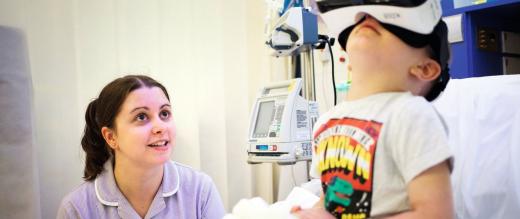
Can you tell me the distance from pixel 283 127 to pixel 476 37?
2.56 ft

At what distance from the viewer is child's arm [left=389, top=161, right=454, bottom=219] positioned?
52 cm

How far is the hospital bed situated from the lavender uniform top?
26.6 inches

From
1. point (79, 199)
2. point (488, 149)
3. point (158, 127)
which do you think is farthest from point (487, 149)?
point (79, 199)

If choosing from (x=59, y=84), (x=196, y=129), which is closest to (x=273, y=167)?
(x=196, y=129)

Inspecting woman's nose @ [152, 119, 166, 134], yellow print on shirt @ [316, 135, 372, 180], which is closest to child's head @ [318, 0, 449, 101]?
yellow print on shirt @ [316, 135, 372, 180]

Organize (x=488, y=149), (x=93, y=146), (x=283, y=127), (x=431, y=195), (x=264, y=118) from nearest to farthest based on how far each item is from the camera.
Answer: (x=431, y=195)
(x=488, y=149)
(x=93, y=146)
(x=283, y=127)
(x=264, y=118)

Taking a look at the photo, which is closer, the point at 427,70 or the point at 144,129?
the point at 427,70

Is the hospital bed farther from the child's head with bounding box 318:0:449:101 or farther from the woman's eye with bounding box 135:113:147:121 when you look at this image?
the woman's eye with bounding box 135:113:147:121

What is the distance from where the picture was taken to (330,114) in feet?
2.27

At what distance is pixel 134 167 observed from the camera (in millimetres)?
1365

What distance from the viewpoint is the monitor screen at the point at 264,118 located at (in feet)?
5.74

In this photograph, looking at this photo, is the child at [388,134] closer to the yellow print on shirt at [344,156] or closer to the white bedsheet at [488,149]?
the yellow print on shirt at [344,156]

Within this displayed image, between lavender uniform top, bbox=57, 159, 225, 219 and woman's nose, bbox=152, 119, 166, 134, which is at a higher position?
woman's nose, bbox=152, 119, 166, 134

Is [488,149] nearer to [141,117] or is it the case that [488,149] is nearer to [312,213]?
[312,213]
